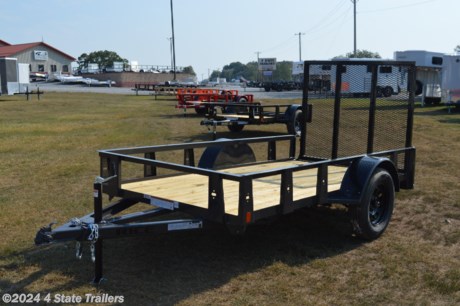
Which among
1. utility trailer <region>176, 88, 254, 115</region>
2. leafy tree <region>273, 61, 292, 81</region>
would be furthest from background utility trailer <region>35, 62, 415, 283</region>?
leafy tree <region>273, 61, 292, 81</region>

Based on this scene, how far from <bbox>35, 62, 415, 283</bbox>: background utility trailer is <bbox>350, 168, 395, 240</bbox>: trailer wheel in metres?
0.01

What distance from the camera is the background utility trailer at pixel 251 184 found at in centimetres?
399

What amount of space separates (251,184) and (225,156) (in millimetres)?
2266

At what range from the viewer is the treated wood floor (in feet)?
14.8

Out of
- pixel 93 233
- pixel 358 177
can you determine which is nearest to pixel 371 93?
pixel 358 177

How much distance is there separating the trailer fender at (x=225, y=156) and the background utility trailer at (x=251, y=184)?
0.01 metres

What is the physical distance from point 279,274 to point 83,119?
1589 centimetres

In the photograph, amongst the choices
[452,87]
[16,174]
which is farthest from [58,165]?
[452,87]

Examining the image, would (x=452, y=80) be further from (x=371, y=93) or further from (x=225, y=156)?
(x=225, y=156)

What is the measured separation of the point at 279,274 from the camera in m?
4.37

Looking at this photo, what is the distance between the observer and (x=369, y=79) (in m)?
6.04

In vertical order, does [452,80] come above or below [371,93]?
above

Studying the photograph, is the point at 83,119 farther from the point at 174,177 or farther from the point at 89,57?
the point at 89,57

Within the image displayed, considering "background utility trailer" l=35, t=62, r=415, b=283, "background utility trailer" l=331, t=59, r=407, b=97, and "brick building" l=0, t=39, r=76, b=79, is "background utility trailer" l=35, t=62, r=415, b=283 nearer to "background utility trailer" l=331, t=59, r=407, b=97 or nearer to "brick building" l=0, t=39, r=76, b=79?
"background utility trailer" l=331, t=59, r=407, b=97
